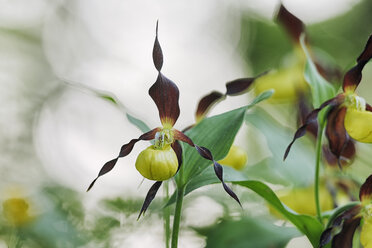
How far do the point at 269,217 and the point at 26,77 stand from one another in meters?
4.14

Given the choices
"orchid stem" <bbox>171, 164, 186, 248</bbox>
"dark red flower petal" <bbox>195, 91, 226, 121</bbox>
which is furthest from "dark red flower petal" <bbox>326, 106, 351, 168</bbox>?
"orchid stem" <bbox>171, 164, 186, 248</bbox>

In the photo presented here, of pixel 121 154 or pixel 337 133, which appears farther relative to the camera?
pixel 337 133

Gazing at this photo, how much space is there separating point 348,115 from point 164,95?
0.40 meters

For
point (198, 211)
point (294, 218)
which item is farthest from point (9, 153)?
point (294, 218)

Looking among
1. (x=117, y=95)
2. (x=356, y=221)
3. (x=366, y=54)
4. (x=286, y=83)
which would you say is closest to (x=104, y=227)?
(x=356, y=221)

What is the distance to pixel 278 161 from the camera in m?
1.27

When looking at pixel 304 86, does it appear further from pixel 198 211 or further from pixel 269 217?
pixel 198 211

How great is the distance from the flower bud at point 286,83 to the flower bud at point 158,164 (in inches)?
35.0

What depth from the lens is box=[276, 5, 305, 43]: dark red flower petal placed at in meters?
1.11

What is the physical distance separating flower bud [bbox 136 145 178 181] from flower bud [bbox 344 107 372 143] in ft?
1.21

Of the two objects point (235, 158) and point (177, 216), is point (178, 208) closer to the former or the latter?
point (177, 216)

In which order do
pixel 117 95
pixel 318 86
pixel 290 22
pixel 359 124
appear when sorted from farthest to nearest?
pixel 117 95 < pixel 290 22 < pixel 318 86 < pixel 359 124

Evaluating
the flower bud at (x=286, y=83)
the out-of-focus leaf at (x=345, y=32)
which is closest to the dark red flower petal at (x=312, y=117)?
the flower bud at (x=286, y=83)

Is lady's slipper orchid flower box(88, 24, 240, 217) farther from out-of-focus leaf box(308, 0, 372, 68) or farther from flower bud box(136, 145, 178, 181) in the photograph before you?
out-of-focus leaf box(308, 0, 372, 68)
